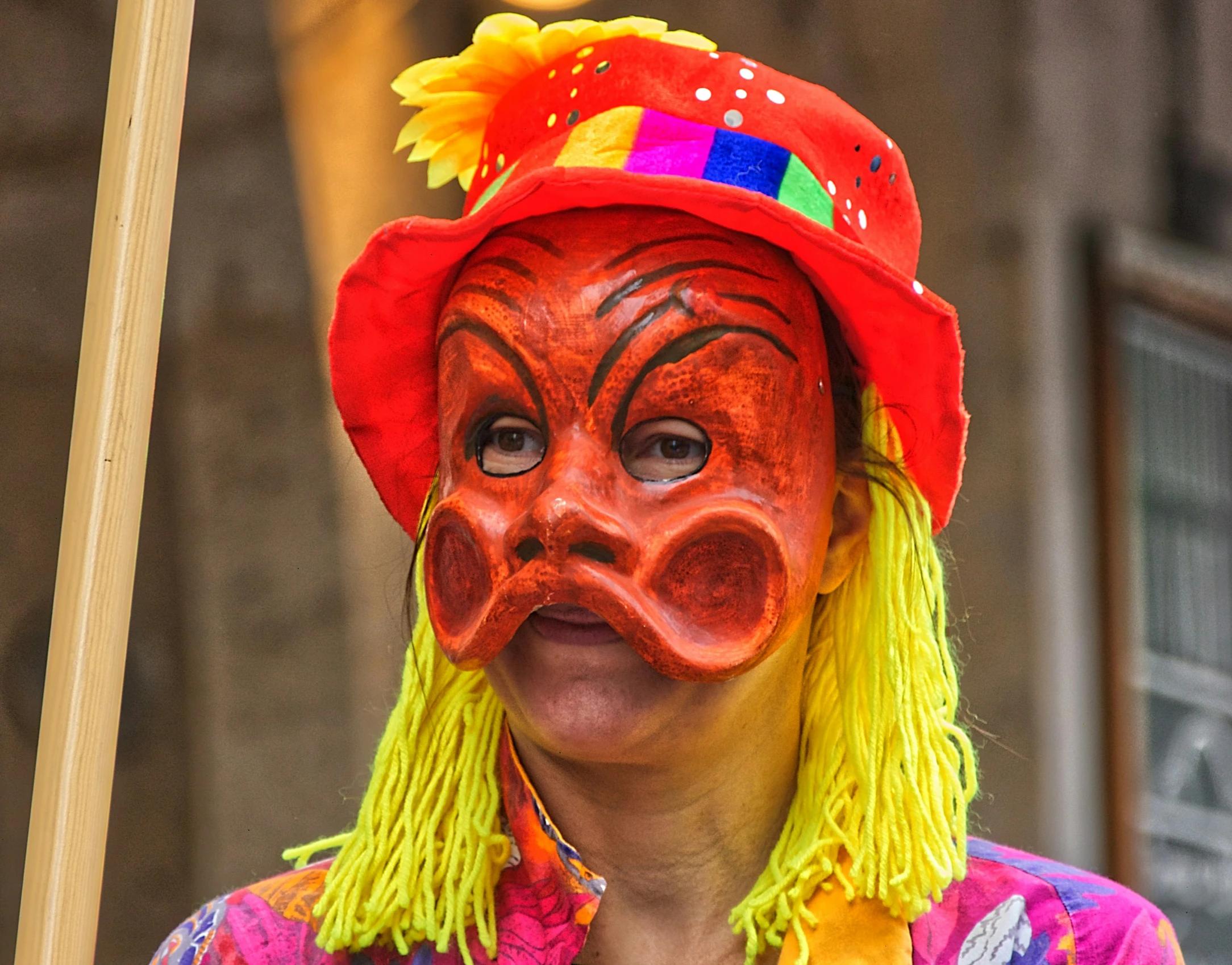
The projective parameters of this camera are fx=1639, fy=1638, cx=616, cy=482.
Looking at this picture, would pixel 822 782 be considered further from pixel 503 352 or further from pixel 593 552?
pixel 503 352

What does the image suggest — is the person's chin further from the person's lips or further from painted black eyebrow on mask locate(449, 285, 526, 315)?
painted black eyebrow on mask locate(449, 285, 526, 315)

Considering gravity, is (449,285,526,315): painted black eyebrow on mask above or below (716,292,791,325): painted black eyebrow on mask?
below

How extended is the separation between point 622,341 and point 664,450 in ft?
0.29

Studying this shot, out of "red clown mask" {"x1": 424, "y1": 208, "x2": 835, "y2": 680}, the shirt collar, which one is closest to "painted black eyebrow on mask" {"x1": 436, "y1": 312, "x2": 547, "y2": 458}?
"red clown mask" {"x1": 424, "y1": 208, "x2": 835, "y2": 680}

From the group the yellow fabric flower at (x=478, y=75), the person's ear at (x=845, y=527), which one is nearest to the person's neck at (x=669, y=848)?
the person's ear at (x=845, y=527)

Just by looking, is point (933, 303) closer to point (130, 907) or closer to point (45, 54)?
point (45, 54)

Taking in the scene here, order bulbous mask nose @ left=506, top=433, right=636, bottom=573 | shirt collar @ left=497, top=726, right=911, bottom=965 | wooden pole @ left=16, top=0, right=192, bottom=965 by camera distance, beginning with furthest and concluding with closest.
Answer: shirt collar @ left=497, top=726, right=911, bottom=965
bulbous mask nose @ left=506, top=433, right=636, bottom=573
wooden pole @ left=16, top=0, right=192, bottom=965

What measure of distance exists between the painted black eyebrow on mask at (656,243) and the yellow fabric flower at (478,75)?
0.21 metres

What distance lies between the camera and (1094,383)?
3348 millimetres

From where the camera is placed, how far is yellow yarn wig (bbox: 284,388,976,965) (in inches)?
52.7

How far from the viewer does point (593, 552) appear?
1.20 metres

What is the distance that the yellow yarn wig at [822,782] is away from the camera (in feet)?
4.39

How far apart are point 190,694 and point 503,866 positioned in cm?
121

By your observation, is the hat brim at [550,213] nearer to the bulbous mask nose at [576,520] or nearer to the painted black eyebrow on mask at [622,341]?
the painted black eyebrow on mask at [622,341]
